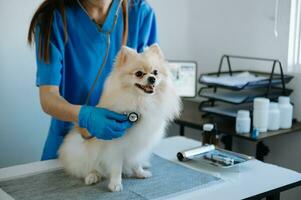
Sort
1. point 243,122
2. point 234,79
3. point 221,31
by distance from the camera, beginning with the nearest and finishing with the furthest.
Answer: point 243,122 < point 234,79 < point 221,31

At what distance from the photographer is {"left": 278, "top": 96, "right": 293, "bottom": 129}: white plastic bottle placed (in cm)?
222

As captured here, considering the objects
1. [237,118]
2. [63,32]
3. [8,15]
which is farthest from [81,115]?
[8,15]

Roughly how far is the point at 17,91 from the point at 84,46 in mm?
1043

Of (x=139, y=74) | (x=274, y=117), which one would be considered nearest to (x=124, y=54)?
(x=139, y=74)

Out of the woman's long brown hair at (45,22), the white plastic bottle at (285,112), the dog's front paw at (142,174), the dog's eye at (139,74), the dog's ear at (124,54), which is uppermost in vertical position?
the woman's long brown hair at (45,22)

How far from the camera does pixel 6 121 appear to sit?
239cm

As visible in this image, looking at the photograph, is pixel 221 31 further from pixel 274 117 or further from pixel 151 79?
pixel 151 79

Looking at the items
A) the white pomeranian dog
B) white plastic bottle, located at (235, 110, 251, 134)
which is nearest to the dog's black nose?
the white pomeranian dog

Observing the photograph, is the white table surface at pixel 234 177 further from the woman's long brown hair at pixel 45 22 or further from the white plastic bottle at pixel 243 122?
the white plastic bottle at pixel 243 122

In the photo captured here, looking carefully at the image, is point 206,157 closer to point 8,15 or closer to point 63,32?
point 63,32

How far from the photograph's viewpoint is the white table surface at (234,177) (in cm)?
122

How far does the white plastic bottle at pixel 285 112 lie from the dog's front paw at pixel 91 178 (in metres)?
1.25

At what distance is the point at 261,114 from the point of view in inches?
84.7

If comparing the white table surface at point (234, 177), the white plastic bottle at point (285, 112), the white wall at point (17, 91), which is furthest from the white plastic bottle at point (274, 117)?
the white wall at point (17, 91)
